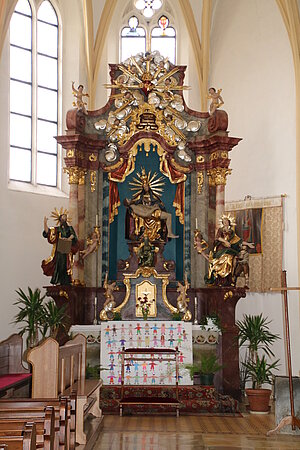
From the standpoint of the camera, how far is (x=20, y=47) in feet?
59.2

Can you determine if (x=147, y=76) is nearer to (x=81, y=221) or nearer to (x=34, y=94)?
(x=34, y=94)

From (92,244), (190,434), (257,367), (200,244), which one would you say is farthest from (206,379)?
(92,244)

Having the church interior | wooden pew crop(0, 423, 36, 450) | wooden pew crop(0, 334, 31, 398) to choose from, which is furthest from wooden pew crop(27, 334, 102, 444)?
wooden pew crop(0, 423, 36, 450)

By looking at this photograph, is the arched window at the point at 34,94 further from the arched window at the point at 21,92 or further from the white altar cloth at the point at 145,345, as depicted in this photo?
the white altar cloth at the point at 145,345

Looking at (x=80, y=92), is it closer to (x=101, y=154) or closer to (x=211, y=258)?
(x=101, y=154)

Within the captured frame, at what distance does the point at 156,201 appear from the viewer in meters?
16.5

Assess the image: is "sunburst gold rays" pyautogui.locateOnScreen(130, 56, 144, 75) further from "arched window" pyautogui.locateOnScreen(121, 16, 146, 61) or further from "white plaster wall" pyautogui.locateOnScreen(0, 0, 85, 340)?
"arched window" pyautogui.locateOnScreen(121, 16, 146, 61)

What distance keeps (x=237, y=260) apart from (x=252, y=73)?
5.34m

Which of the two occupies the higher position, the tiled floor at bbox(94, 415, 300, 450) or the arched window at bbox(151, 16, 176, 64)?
the arched window at bbox(151, 16, 176, 64)

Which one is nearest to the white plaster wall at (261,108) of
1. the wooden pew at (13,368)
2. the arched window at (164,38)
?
the arched window at (164,38)

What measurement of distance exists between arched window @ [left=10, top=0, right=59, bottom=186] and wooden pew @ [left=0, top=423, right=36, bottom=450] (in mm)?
13425

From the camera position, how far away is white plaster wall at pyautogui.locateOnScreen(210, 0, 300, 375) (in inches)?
655

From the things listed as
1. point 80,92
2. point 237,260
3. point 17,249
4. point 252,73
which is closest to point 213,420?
point 237,260

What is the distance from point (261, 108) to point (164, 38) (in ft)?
12.4
